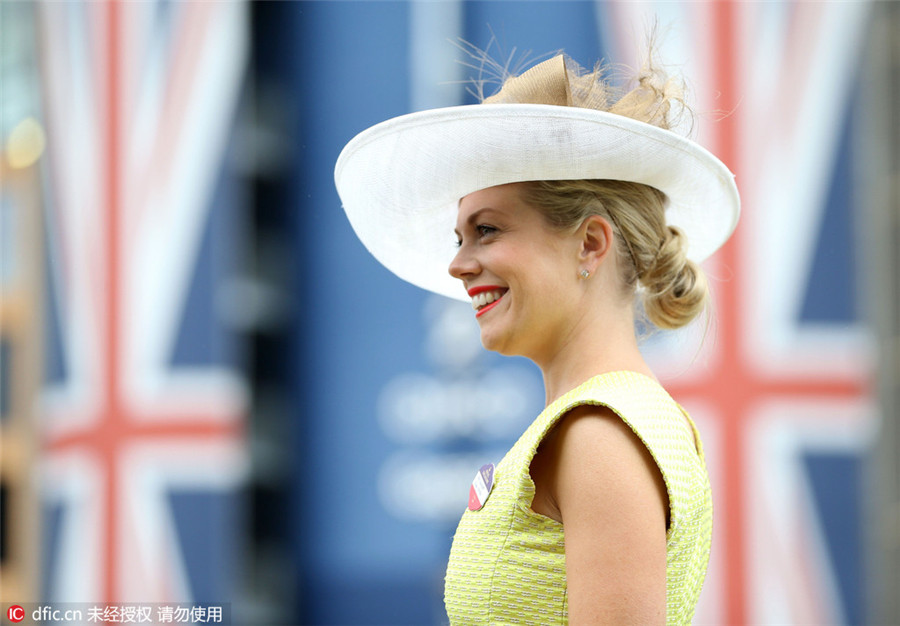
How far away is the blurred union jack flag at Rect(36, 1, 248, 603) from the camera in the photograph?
5.24 m

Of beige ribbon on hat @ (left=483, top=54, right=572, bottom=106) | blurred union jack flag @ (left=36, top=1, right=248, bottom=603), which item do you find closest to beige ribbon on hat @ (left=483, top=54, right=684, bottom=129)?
beige ribbon on hat @ (left=483, top=54, right=572, bottom=106)

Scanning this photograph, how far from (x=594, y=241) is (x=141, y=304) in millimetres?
4105

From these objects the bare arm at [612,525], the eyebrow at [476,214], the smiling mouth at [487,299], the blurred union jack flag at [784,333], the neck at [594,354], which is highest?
the blurred union jack flag at [784,333]

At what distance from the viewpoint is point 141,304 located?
5.33 metres

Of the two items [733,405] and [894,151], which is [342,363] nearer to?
[733,405]

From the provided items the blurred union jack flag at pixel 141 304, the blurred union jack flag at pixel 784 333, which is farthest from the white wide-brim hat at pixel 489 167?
the blurred union jack flag at pixel 141 304

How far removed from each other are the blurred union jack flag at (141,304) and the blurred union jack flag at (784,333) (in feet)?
7.31

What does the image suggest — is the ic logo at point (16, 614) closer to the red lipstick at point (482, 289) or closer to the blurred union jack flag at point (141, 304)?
the blurred union jack flag at point (141, 304)

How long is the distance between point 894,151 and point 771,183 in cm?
53

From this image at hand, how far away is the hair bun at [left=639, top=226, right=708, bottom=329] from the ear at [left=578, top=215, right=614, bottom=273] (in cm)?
11

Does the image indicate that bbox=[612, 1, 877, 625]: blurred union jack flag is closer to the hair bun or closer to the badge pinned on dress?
the hair bun

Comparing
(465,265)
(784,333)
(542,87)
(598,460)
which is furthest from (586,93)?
(784,333)

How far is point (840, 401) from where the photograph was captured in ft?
→ 15.0

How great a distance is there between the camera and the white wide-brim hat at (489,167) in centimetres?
158
